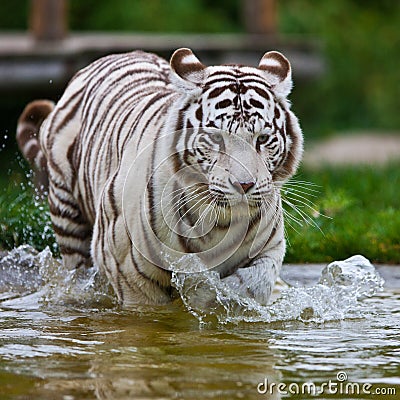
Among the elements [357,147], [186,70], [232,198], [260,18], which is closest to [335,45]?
[357,147]

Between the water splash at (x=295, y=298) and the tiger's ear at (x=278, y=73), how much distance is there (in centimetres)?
74

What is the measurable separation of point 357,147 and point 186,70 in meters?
8.64

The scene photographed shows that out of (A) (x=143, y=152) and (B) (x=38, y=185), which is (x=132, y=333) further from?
(B) (x=38, y=185)

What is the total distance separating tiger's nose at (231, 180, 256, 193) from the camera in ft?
11.9

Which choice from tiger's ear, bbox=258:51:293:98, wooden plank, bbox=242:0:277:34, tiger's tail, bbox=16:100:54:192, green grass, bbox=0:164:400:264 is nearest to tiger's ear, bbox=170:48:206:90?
tiger's ear, bbox=258:51:293:98

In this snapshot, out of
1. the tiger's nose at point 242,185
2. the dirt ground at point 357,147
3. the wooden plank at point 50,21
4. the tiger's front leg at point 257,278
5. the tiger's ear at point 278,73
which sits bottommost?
the dirt ground at point 357,147

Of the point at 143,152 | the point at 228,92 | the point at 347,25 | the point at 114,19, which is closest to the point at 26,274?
the point at 143,152

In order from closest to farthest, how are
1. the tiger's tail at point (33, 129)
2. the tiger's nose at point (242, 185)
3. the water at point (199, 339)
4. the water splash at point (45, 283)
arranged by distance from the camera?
the water at point (199, 339) < the tiger's nose at point (242, 185) < the water splash at point (45, 283) < the tiger's tail at point (33, 129)

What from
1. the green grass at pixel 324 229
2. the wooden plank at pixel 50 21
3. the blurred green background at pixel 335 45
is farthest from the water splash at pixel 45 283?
Result: the blurred green background at pixel 335 45

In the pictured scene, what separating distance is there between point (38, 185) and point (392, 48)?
9.35 meters

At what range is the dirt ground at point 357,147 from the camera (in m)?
11.2

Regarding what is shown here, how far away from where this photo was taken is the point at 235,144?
12.1ft

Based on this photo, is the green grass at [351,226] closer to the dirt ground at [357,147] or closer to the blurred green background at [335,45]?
the dirt ground at [357,147]

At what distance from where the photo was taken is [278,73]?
13.3ft
